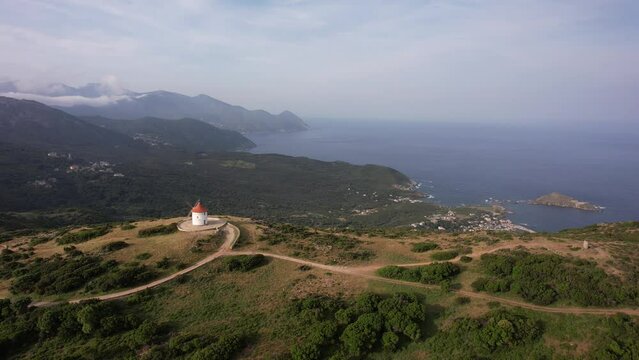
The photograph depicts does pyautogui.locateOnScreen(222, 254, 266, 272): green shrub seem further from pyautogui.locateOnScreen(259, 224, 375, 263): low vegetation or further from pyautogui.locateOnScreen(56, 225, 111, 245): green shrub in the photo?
pyautogui.locateOnScreen(56, 225, 111, 245): green shrub

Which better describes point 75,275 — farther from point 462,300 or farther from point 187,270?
point 462,300

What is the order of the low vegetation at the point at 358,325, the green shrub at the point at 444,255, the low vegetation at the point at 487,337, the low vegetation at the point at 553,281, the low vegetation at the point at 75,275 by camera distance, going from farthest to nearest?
the green shrub at the point at 444,255
the low vegetation at the point at 75,275
the low vegetation at the point at 553,281
the low vegetation at the point at 358,325
the low vegetation at the point at 487,337

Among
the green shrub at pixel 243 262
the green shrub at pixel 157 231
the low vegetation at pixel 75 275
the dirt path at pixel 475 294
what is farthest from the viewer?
the green shrub at pixel 157 231

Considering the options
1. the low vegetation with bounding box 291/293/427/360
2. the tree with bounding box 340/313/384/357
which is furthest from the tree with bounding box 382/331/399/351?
the tree with bounding box 340/313/384/357

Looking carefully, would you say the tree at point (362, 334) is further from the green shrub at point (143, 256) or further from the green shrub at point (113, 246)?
the green shrub at point (113, 246)

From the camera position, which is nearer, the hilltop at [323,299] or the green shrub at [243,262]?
the hilltop at [323,299]

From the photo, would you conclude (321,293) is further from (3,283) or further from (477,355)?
(3,283)

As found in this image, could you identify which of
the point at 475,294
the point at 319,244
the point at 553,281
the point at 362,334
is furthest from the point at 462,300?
the point at 319,244

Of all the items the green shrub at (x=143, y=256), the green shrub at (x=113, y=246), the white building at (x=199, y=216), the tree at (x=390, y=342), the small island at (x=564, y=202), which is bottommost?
the small island at (x=564, y=202)

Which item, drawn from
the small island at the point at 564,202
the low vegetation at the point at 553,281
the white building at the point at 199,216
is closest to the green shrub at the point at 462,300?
the low vegetation at the point at 553,281
